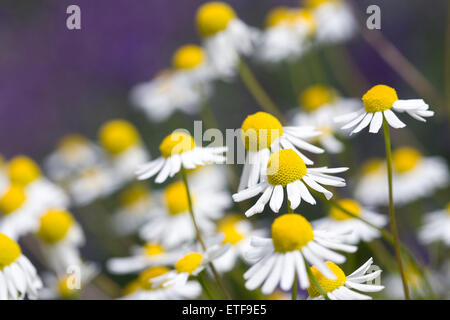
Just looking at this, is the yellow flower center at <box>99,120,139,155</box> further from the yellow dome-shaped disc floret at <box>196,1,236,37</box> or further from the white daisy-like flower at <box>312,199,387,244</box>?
the white daisy-like flower at <box>312,199,387,244</box>

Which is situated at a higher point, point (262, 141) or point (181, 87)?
point (181, 87)

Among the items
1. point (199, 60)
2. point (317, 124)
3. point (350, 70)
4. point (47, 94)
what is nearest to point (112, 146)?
point (199, 60)

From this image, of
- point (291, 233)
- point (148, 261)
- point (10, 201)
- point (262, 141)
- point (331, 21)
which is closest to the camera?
point (291, 233)

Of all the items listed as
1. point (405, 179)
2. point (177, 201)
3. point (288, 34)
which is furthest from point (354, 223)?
point (288, 34)

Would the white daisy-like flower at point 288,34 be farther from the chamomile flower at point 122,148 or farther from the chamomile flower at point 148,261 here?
the chamomile flower at point 148,261

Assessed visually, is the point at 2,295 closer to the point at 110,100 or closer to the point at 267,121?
the point at 267,121

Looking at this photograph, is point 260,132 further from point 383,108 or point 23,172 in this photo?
point 23,172
